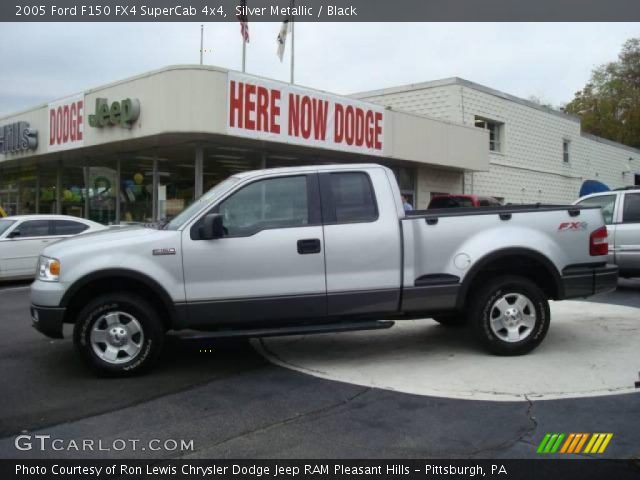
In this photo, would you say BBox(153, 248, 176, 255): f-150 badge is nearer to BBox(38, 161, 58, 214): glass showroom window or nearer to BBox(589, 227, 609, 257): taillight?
BBox(589, 227, 609, 257): taillight

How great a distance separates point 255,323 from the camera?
5754 millimetres

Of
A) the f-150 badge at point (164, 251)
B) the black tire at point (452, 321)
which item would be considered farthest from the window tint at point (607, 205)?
the f-150 badge at point (164, 251)

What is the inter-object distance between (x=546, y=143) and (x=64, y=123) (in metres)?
21.4

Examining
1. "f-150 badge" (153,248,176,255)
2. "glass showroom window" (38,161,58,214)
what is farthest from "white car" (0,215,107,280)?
"glass showroom window" (38,161,58,214)

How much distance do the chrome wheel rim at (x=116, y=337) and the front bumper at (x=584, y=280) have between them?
426cm

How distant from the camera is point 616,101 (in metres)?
51.0

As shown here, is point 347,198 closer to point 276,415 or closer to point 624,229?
point 276,415

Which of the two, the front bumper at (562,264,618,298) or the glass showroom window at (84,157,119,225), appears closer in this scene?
the front bumper at (562,264,618,298)

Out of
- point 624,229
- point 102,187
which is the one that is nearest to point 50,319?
point 624,229

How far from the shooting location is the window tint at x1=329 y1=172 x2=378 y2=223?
593cm

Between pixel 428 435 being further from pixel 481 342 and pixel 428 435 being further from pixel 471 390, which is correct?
pixel 481 342

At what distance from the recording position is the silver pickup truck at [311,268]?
5.56 meters

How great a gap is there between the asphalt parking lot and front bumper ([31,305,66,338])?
0.47 meters

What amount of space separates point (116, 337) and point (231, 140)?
10180mm
